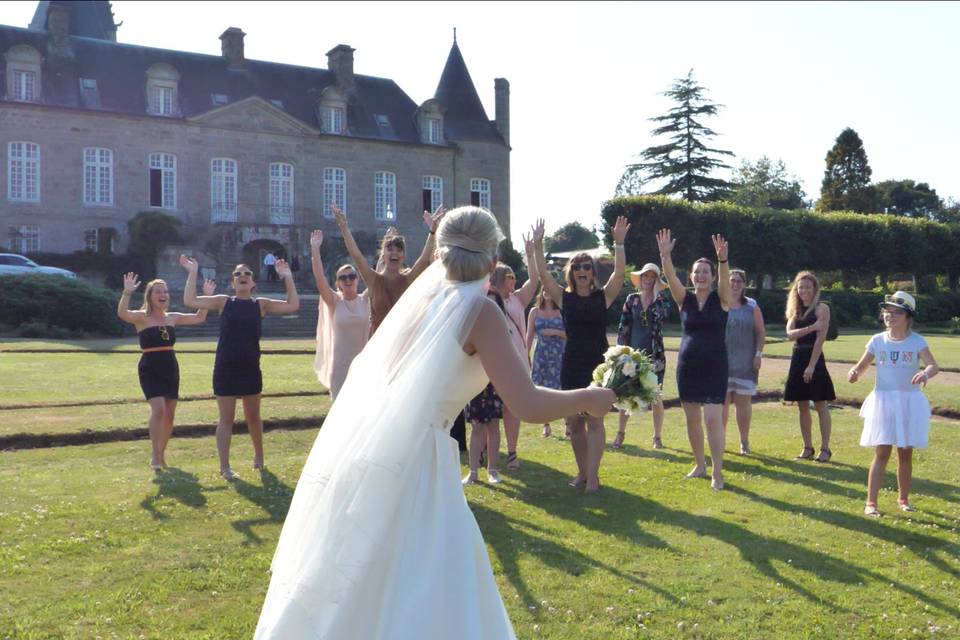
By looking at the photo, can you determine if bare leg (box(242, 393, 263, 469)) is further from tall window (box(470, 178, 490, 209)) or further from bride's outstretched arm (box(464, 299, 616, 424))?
tall window (box(470, 178, 490, 209))

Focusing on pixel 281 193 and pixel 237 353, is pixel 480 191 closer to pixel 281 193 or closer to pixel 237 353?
pixel 281 193

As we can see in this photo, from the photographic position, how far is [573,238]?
11350 centimetres

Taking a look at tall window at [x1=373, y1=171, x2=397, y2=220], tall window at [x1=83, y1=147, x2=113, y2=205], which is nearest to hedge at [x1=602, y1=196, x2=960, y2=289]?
tall window at [x1=373, y1=171, x2=397, y2=220]

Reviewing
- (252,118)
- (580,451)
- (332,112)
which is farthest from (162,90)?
(580,451)

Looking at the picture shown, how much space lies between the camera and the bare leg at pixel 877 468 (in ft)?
23.4

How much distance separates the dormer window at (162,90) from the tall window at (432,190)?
45.3 feet

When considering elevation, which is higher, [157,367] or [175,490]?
[157,367]

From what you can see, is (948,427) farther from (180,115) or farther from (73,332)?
(180,115)

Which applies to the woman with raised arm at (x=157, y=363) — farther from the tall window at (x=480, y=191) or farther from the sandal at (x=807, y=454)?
the tall window at (x=480, y=191)

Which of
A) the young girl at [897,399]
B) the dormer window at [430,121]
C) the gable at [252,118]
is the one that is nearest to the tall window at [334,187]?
the gable at [252,118]

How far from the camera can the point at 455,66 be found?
55156 mm

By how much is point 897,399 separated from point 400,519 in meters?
5.28

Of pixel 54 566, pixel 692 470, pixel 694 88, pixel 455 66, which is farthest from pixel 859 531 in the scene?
pixel 694 88

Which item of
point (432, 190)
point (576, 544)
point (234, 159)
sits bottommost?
point (576, 544)
